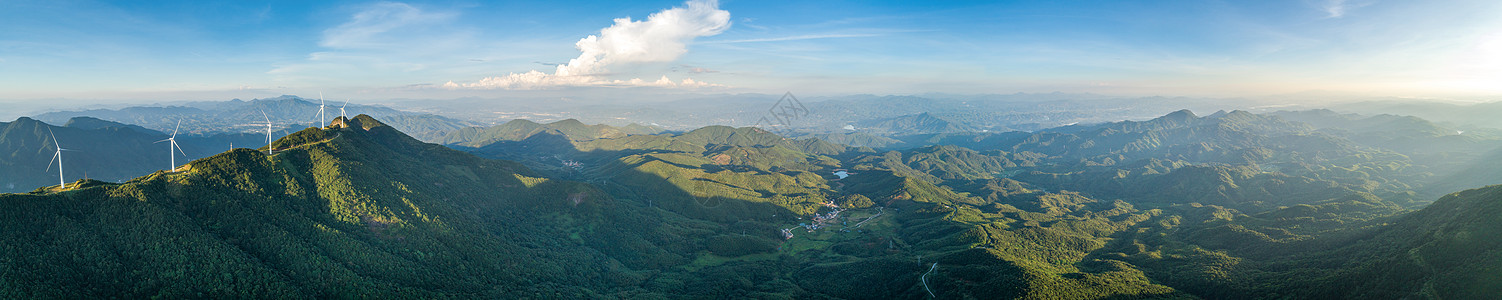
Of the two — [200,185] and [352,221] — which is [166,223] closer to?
[200,185]

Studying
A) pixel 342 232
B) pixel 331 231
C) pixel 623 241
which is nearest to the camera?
pixel 331 231

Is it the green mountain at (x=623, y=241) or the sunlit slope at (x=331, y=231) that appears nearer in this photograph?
the sunlit slope at (x=331, y=231)

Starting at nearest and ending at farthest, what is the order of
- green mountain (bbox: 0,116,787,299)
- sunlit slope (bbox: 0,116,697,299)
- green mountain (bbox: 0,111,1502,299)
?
sunlit slope (bbox: 0,116,697,299)
green mountain (bbox: 0,116,787,299)
green mountain (bbox: 0,111,1502,299)

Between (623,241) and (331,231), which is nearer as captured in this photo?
(331,231)

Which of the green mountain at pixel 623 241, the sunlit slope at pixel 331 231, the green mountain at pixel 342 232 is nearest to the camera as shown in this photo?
the sunlit slope at pixel 331 231

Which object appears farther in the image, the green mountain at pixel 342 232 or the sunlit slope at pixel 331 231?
the green mountain at pixel 342 232

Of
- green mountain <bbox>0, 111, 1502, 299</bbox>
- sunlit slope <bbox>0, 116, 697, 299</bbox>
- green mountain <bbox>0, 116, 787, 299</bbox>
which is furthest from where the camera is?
green mountain <bbox>0, 111, 1502, 299</bbox>

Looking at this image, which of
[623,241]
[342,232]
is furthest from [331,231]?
[623,241]

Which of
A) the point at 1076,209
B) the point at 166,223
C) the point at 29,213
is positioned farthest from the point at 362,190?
the point at 1076,209

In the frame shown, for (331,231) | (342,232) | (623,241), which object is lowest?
(623,241)

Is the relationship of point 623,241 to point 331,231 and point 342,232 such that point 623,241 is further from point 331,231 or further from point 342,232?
point 331,231

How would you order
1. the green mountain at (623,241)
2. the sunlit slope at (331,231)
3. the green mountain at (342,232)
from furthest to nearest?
1. the green mountain at (623,241)
2. the green mountain at (342,232)
3. the sunlit slope at (331,231)
